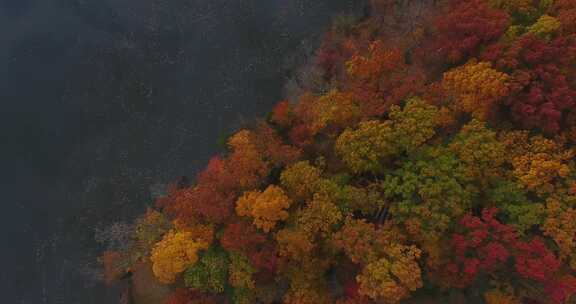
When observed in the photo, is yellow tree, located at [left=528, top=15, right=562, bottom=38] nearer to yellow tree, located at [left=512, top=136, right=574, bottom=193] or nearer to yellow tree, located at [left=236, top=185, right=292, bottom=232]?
yellow tree, located at [left=512, top=136, right=574, bottom=193]

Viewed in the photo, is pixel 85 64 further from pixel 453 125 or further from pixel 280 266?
pixel 453 125

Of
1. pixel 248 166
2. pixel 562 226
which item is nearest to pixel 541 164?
pixel 562 226

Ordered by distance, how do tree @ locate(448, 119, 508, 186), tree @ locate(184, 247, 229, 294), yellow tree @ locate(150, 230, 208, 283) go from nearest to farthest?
tree @ locate(448, 119, 508, 186) < yellow tree @ locate(150, 230, 208, 283) < tree @ locate(184, 247, 229, 294)

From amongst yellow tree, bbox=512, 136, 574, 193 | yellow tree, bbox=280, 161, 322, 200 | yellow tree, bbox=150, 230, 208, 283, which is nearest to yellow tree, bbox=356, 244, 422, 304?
yellow tree, bbox=280, 161, 322, 200

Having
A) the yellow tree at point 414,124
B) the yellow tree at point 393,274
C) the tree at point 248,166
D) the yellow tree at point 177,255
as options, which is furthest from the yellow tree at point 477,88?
the yellow tree at point 177,255

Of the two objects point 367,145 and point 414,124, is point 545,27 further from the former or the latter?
point 367,145

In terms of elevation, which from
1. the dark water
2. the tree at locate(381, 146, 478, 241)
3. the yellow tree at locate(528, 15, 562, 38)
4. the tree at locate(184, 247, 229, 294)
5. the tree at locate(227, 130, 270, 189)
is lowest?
the tree at locate(381, 146, 478, 241)

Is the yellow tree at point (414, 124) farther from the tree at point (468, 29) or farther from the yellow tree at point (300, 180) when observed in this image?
the yellow tree at point (300, 180)
